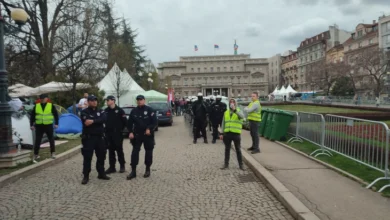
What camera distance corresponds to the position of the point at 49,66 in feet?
82.9

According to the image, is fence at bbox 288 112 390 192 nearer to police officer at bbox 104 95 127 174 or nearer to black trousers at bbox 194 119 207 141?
black trousers at bbox 194 119 207 141

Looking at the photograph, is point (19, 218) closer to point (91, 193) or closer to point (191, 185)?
point (91, 193)

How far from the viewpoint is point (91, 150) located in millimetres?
6934

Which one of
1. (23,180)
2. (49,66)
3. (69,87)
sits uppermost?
(49,66)

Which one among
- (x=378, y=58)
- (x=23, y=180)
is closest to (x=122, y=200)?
(x=23, y=180)

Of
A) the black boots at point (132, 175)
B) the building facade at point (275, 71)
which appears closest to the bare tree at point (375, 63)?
the black boots at point (132, 175)

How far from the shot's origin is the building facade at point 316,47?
95625 millimetres

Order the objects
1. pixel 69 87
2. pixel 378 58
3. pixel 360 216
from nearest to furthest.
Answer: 1. pixel 360 216
2. pixel 69 87
3. pixel 378 58

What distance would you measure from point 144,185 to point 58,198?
1.60m

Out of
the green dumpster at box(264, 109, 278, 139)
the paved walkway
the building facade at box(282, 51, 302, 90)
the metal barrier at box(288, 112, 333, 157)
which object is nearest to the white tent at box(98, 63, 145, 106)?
the green dumpster at box(264, 109, 278, 139)

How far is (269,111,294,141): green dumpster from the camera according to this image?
12.2 metres

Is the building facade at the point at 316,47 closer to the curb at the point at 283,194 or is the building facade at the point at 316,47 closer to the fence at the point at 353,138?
the fence at the point at 353,138

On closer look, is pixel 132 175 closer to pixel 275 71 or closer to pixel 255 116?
pixel 255 116

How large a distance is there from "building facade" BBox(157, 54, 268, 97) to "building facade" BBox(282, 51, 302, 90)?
9415 millimetres
